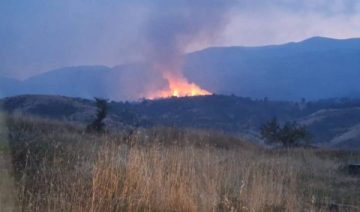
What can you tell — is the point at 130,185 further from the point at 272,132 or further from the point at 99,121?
the point at 272,132

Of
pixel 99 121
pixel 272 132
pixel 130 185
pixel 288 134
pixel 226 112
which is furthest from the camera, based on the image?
pixel 226 112

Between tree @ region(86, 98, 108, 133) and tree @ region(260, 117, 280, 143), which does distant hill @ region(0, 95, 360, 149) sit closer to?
tree @ region(260, 117, 280, 143)

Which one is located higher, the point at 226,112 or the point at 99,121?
the point at 226,112

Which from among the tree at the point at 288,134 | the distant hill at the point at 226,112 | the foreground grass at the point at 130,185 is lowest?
the foreground grass at the point at 130,185

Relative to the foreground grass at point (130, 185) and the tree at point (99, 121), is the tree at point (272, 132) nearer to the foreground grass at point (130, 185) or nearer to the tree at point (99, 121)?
the tree at point (99, 121)

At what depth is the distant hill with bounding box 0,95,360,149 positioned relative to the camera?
64062 mm

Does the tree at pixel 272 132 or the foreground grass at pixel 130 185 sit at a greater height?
the tree at pixel 272 132

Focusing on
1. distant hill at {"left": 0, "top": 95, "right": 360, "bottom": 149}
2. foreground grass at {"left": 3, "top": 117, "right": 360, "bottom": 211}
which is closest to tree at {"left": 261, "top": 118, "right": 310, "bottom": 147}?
distant hill at {"left": 0, "top": 95, "right": 360, "bottom": 149}

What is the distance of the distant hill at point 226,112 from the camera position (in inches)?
2522

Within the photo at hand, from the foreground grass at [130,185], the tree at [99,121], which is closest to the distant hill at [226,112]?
the tree at [99,121]

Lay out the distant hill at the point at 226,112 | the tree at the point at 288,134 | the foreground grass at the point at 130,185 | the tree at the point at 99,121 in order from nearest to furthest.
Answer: the foreground grass at the point at 130,185, the tree at the point at 99,121, the tree at the point at 288,134, the distant hill at the point at 226,112

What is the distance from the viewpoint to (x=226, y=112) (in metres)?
91.6

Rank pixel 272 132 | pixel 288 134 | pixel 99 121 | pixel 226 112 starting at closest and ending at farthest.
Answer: pixel 99 121 < pixel 288 134 < pixel 272 132 < pixel 226 112

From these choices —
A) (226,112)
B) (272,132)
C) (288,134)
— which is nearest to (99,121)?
(288,134)
